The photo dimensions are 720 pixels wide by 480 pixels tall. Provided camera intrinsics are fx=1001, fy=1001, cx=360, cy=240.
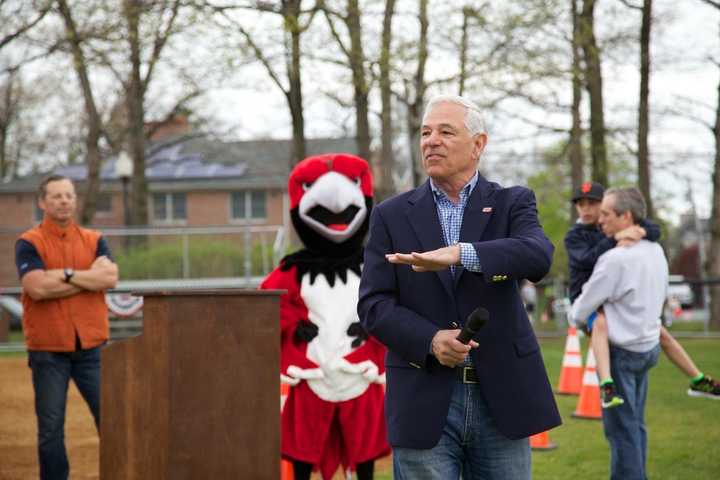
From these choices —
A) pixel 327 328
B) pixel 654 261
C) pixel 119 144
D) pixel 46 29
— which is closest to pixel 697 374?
pixel 654 261

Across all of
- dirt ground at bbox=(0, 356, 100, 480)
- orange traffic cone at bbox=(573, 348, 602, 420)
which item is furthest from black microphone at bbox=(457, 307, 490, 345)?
orange traffic cone at bbox=(573, 348, 602, 420)

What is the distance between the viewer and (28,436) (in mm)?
9242

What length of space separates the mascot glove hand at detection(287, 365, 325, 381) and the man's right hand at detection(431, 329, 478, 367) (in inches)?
123

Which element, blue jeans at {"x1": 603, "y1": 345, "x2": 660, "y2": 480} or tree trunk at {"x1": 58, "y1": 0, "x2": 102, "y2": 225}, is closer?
blue jeans at {"x1": 603, "y1": 345, "x2": 660, "y2": 480}

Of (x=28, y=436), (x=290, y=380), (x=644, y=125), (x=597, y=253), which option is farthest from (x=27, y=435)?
(x=644, y=125)

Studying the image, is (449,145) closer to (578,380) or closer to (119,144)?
(578,380)

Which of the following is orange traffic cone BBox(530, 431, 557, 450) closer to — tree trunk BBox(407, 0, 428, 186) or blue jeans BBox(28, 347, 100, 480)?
A: blue jeans BBox(28, 347, 100, 480)

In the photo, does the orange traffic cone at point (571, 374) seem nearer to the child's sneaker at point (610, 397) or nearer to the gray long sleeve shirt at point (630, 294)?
the gray long sleeve shirt at point (630, 294)

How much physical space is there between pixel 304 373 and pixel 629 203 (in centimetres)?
238

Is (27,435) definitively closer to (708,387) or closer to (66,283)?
(66,283)

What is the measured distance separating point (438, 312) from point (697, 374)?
14.9ft

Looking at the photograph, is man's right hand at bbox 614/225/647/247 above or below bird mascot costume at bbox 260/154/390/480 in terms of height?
above

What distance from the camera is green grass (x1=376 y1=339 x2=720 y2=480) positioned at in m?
7.39

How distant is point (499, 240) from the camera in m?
3.25
